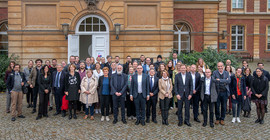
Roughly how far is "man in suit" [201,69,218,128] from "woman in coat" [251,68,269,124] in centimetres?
140

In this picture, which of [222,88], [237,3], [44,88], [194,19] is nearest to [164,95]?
[222,88]

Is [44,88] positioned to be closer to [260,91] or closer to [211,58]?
[260,91]

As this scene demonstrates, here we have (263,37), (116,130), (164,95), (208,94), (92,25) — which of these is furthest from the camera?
(263,37)

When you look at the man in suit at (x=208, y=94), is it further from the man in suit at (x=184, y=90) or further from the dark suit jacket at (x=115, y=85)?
the dark suit jacket at (x=115, y=85)

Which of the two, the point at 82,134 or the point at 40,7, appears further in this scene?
the point at 40,7

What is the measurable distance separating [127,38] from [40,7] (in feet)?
18.5

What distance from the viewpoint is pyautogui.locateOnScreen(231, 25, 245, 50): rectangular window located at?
29.6 metres

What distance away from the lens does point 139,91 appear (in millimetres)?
7258

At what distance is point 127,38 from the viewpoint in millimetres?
14906

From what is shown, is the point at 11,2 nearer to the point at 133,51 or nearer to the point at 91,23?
the point at 91,23

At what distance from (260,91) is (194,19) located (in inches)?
427

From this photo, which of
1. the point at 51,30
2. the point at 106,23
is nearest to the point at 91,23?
the point at 106,23

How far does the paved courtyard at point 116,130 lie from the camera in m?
6.11

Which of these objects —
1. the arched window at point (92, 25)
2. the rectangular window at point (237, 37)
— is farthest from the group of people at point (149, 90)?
the rectangular window at point (237, 37)
